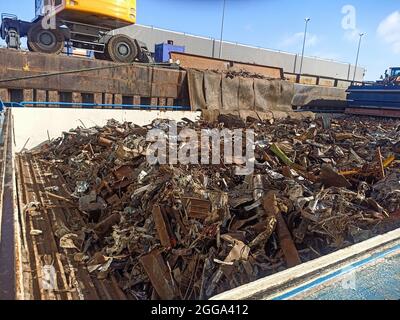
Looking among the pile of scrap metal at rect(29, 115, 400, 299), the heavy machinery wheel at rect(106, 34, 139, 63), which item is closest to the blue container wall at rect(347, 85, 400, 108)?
the pile of scrap metal at rect(29, 115, 400, 299)

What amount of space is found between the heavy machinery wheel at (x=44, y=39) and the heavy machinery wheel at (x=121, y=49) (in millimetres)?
1550

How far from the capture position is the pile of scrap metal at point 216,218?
8.55 feet

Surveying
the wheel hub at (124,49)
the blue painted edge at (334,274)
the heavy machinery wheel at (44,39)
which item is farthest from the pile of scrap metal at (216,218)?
the wheel hub at (124,49)

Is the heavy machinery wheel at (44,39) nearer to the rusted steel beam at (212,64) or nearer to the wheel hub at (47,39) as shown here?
the wheel hub at (47,39)

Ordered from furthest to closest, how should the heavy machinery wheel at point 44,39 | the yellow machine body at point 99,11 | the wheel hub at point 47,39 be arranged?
the wheel hub at point 47,39, the heavy machinery wheel at point 44,39, the yellow machine body at point 99,11

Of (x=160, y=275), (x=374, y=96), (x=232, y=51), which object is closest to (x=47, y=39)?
(x=160, y=275)

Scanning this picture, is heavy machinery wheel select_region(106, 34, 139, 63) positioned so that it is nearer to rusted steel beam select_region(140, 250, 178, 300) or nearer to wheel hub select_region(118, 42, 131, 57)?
wheel hub select_region(118, 42, 131, 57)

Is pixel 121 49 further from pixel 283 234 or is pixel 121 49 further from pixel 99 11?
pixel 283 234

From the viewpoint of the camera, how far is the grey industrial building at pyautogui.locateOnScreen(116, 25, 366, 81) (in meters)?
33.4

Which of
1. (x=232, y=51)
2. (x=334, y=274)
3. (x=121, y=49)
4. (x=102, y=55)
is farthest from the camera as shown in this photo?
(x=232, y=51)

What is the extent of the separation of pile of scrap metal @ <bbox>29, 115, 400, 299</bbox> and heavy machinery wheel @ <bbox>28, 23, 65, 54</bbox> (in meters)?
5.77

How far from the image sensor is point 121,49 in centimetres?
1022

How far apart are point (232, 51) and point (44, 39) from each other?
31.1m

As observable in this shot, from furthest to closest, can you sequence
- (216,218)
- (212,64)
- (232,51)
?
(232,51), (212,64), (216,218)
